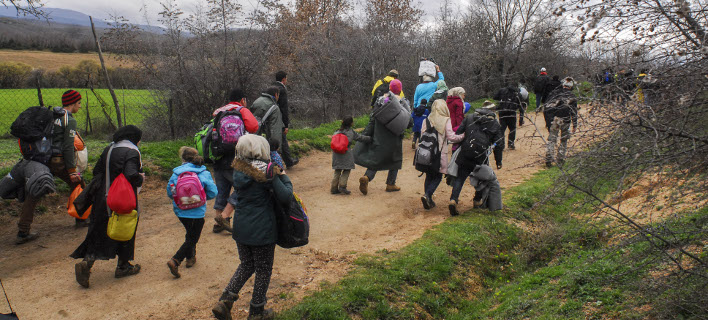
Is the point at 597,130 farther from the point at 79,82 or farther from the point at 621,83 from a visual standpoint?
the point at 79,82

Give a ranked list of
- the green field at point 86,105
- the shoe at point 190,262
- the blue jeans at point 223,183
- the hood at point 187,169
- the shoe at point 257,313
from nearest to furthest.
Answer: the shoe at point 257,313, the hood at point 187,169, the shoe at point 190,262, the blue jeans at point 223,183, the green field at point 86,105

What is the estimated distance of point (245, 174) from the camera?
13.9 feet

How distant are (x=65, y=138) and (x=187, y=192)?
2468 millimetres

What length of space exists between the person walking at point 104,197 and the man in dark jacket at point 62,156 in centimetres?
159

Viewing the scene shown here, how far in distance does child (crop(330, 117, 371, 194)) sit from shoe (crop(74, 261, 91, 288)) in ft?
14.4

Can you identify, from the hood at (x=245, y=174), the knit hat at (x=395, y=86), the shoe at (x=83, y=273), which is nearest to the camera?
the hood at (x=245, y=174)

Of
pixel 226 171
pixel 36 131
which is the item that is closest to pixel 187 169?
pixel 226 171

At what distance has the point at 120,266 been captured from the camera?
17.9ft

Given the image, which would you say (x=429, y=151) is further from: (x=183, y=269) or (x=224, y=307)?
(x=224, y=307)

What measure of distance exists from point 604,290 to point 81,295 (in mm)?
5733

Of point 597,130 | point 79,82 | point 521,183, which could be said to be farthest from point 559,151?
point 79,82

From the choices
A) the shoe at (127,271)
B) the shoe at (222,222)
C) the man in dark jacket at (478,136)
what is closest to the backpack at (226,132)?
the shoe at (222,222)

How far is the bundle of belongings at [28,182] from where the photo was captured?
611 cm

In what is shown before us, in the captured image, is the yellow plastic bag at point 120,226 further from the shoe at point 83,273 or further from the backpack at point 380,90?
the backpack at point 380,90
